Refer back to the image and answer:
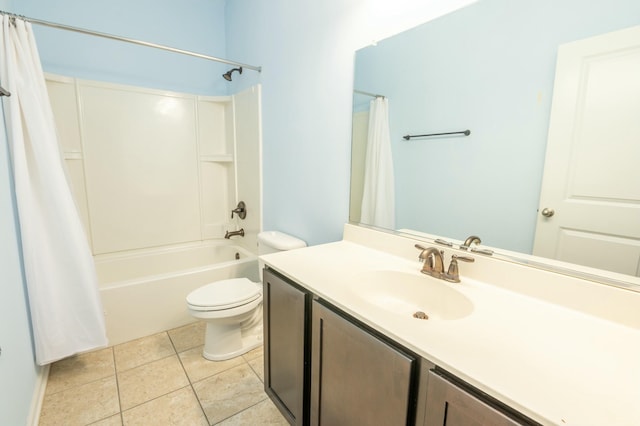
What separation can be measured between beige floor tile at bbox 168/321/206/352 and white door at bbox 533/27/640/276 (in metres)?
2.17

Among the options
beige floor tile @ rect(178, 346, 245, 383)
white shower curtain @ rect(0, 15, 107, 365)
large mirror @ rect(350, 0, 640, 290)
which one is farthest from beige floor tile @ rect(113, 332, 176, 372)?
large mirror @ rect(350, 0, 640, 290)

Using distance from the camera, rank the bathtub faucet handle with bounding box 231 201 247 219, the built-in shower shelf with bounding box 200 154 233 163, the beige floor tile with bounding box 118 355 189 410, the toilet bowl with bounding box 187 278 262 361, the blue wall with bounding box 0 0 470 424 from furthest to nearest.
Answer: the built-in shower shelf with bounding box 200 154 233 163 → the bathtub faucet handle with bounding box 231 201 247 219 → the toilet bowl with bounding box 187 278 262 361 → the beige floor tile with bounding box 118 355 189 410 → the blue wall with bounding box 0 0 470 424

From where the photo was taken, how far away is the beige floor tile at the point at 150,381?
1581 mm

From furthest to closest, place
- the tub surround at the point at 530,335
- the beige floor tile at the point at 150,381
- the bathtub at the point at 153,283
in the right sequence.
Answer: the bathtub at the point at 153,283, the beige floor tile at the point at 150,381, the tub surround at the point at 530,335

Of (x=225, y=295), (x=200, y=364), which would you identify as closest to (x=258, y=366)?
(x=200, y=364)

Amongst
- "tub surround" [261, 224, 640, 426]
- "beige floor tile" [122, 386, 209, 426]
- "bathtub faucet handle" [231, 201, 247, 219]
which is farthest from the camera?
"bathtub faucet handle" [231, 201, 247, 219]

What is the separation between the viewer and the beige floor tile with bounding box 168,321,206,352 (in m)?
2.05

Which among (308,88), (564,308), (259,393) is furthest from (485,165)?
(259,393)

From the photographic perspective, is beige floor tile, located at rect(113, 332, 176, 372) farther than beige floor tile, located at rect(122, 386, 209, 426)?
Yes

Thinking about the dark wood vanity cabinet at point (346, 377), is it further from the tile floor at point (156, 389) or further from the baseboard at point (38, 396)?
the baseboard at point (38, 396)

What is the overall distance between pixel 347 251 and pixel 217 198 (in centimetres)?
205

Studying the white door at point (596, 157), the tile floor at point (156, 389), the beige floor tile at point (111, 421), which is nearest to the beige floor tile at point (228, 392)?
the tile floor at point (156, 389)

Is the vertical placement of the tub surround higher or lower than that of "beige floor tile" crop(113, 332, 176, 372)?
higher

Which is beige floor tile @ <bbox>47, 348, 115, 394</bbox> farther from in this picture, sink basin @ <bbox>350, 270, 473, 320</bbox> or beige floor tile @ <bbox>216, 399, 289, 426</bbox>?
sink basin @ <bbox>350, 270, 473, 320</bbox>
